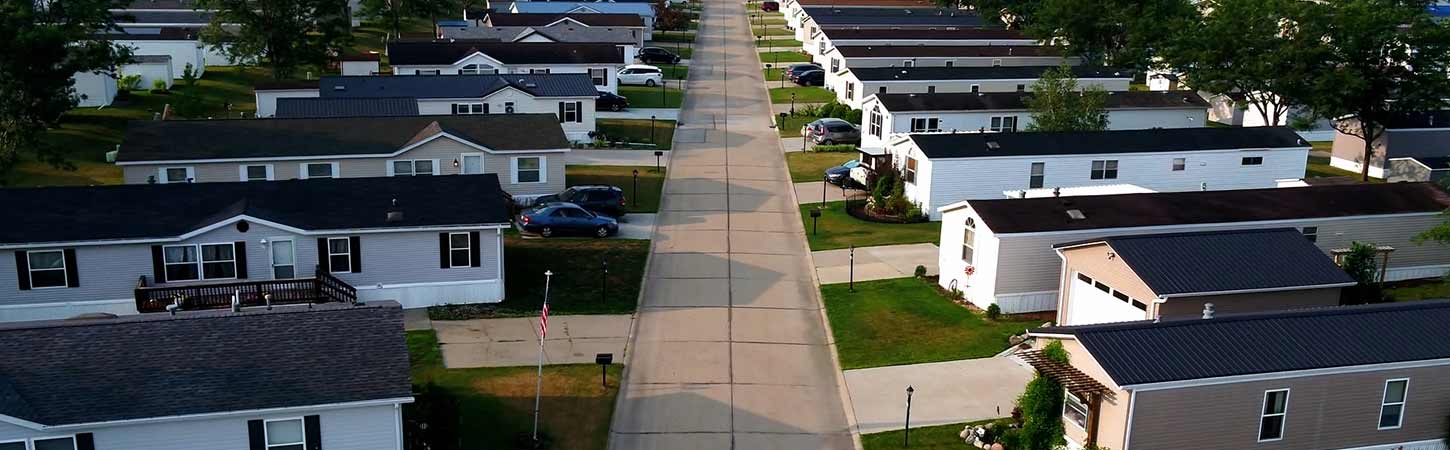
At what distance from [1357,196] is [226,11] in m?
57.9

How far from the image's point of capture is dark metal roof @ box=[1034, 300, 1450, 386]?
2461 centimetres

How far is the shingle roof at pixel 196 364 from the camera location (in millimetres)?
21938

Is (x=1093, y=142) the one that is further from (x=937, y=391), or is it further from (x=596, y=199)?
(x=937, y=391)

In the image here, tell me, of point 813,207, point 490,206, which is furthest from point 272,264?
point 813,207

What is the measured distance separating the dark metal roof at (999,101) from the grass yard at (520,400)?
3154 centimetres

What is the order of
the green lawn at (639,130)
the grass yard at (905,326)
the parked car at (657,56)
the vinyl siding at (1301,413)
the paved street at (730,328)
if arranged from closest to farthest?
the vinyl siding at (1301,413) → the paved street at (730,328) → the grass yard at (905,326) → the green lawn at (639,130) → the parked car at (657,56)

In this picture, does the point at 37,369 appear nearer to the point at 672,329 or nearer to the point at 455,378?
the point at 455,378

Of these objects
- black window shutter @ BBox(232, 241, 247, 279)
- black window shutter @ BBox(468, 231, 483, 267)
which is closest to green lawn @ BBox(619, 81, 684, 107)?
black window shutter @ BBox(468, 231, 483, 267)

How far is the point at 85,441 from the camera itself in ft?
71.5

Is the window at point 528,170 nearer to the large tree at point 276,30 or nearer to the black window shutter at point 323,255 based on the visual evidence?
the black window shutter at point 323,255

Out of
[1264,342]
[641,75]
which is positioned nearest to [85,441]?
[1264,342]

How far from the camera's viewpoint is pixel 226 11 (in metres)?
67.7

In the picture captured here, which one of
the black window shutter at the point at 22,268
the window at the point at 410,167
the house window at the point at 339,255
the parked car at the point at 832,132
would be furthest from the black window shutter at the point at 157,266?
the parked car at the point at 832,132

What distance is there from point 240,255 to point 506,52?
133ft
